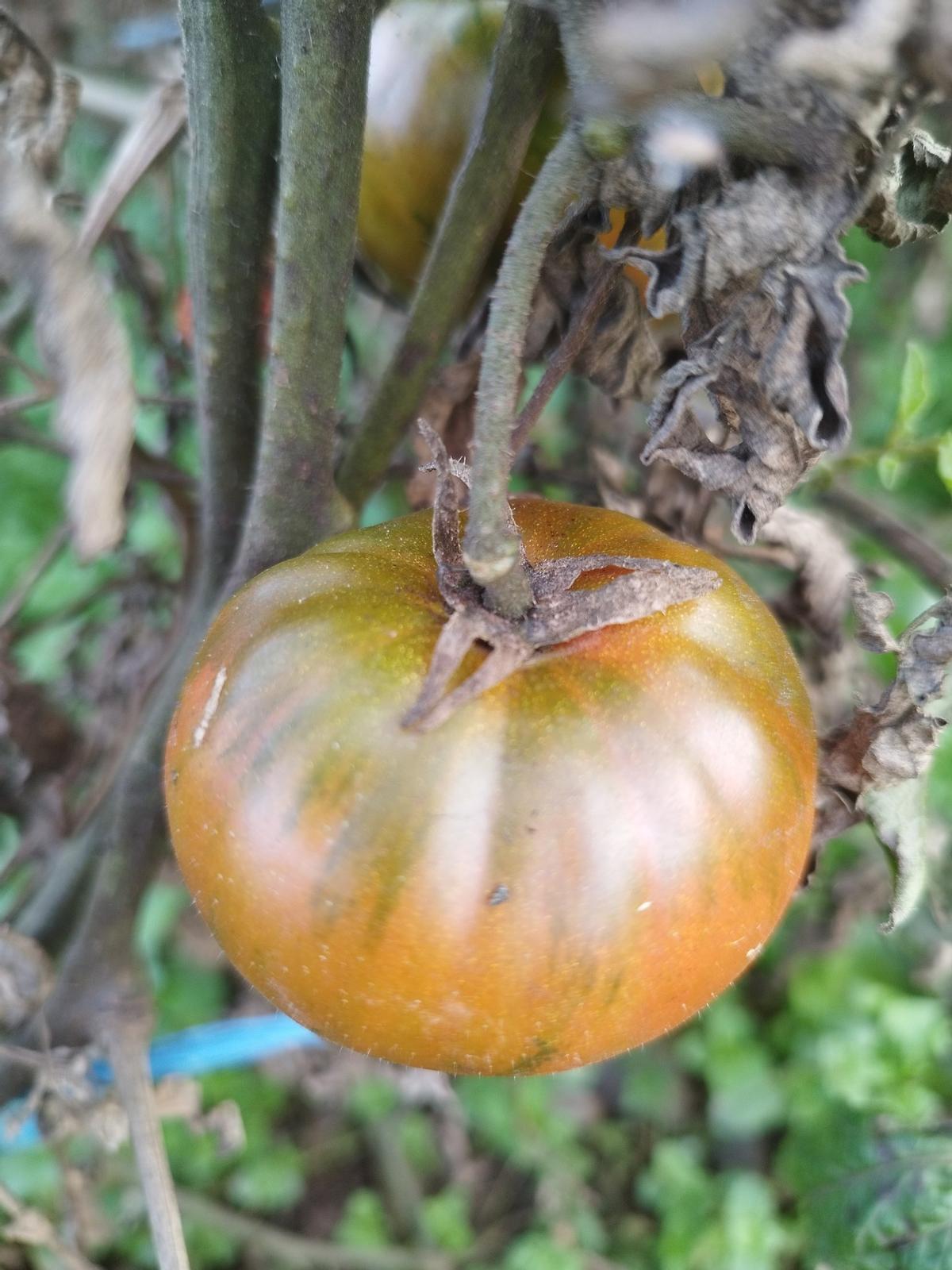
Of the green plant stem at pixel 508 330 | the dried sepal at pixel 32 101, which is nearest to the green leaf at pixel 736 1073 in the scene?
the green plant stem at pixel 508 330

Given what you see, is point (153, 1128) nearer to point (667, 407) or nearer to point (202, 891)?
point (202, 891)

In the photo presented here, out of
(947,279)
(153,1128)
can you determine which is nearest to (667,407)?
(153,1128)

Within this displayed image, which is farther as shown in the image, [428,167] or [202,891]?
[428,167]

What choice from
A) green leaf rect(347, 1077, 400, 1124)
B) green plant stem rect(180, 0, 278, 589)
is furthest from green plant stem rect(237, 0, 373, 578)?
green leaf rect(347, 1077, 400, 1124)

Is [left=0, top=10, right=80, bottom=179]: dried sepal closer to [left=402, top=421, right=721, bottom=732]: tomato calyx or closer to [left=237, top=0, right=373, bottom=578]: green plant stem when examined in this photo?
[left=237, top=0, right=373, bottom=578]: green plant stem

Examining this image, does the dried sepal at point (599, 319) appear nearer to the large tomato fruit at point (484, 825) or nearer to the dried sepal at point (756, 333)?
the dried sepal at point (756, 333)

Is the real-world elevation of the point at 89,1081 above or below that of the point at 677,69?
below

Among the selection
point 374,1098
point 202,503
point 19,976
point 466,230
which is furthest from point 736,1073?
point 466,230

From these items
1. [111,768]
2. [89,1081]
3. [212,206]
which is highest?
[212,206]
